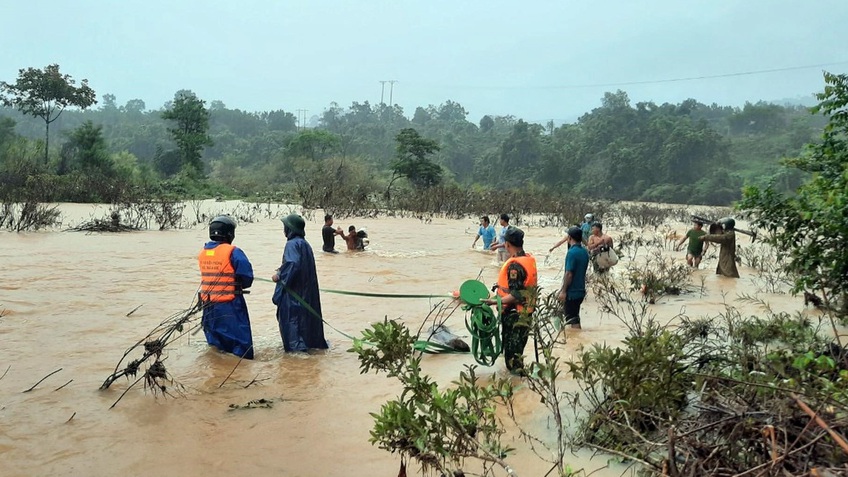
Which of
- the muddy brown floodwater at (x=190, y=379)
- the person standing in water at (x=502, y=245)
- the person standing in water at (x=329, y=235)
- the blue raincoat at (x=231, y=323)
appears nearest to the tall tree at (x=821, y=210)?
the muddy brown floodwater at (x=190, y=379)

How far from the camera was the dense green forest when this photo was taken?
3172 centimetres

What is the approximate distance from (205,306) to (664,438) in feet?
13.5

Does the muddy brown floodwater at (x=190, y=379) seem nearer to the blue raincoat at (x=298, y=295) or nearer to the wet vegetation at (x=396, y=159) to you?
the blue raincoat at (x=298, y=295)

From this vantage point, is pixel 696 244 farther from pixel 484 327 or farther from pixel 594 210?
pixel 594 210

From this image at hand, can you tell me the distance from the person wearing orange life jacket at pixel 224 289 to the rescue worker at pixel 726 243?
901 centimetres

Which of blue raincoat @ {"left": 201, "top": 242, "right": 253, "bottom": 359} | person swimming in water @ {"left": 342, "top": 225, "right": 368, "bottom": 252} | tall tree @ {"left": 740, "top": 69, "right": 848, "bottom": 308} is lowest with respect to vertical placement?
blue raincoat @ {"left": 201, "top": 242, "right": 253, "bottom": 359}

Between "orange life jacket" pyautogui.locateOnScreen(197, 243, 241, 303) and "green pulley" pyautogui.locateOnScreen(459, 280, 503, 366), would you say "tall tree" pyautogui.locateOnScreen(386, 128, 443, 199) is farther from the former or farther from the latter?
"green pulley" pyautogui.locateOnScreen(459, 280, 503, 366)

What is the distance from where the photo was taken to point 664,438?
348cm

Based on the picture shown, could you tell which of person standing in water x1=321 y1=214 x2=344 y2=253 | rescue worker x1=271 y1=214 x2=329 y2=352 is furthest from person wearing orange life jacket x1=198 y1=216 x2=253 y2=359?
person standing in water x1=321 y1=214 x2=344 y2=253

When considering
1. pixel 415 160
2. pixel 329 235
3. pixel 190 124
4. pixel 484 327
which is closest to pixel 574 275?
pixel 484 327

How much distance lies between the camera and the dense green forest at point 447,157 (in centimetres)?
3172

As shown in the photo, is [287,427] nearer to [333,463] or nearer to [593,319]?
[333,463]

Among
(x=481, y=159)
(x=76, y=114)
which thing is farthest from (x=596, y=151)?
(x=76, y=114)

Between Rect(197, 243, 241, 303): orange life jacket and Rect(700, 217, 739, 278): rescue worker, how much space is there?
9133 mm
